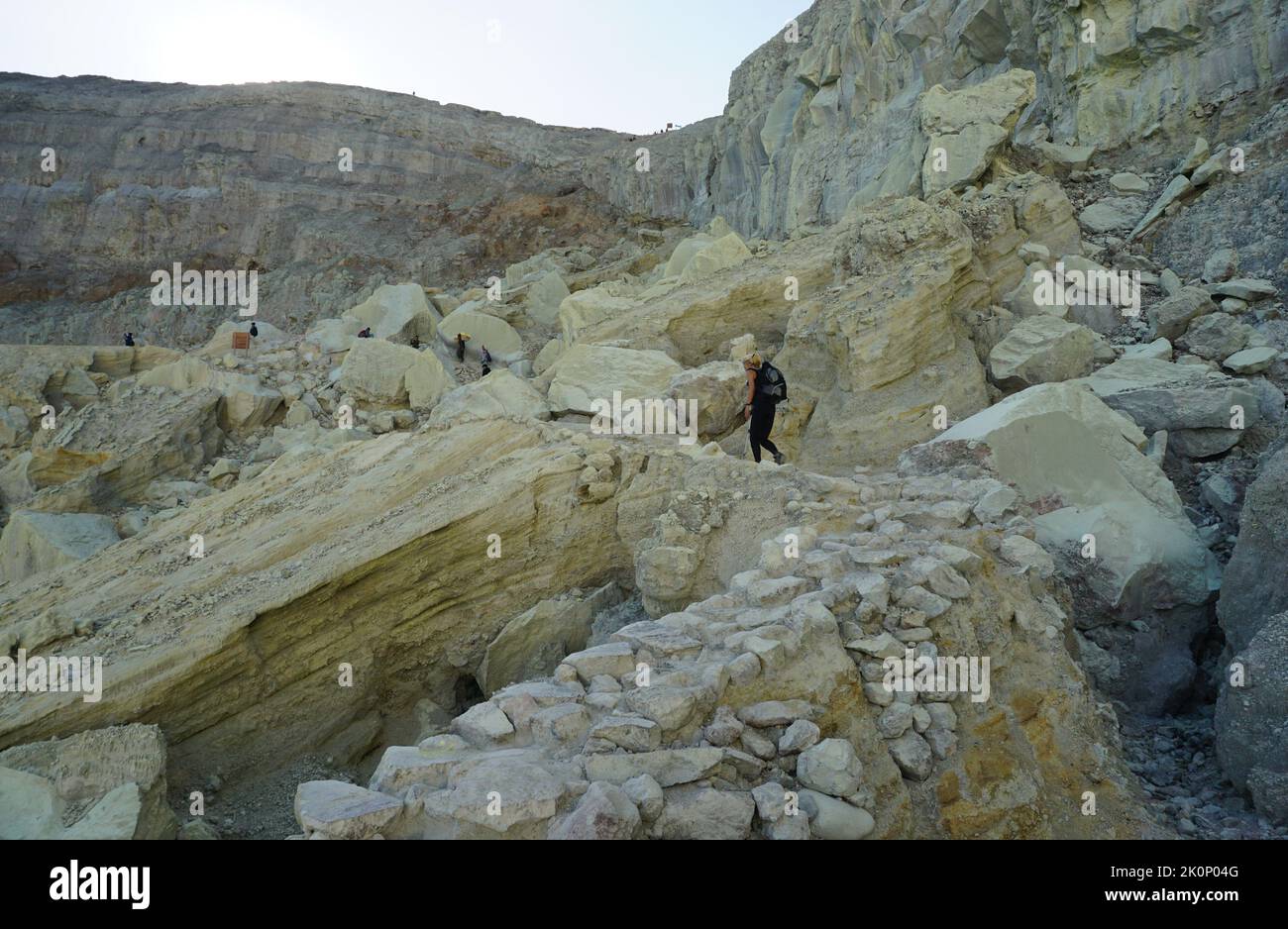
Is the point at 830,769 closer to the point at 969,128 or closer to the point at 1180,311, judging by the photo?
the point at 1180,311

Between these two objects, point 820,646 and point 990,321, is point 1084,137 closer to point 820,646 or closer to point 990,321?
point 990,321

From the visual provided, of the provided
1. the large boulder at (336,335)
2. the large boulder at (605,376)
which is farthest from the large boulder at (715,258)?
the large boulder at (336,335)

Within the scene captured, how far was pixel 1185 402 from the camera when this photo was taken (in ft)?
25.6

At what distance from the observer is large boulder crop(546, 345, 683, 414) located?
991 centimetres

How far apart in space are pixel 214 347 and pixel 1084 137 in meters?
17.4

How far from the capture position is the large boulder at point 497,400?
31.2ft

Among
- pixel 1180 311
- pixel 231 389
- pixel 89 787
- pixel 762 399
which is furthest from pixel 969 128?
pixel 89 787

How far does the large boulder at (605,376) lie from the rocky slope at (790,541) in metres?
0.07

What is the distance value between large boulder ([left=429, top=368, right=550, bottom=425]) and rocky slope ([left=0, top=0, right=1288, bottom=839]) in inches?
2.6

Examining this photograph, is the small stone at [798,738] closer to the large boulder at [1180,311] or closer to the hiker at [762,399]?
the hiker at [762,399]

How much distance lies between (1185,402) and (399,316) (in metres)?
14.2
